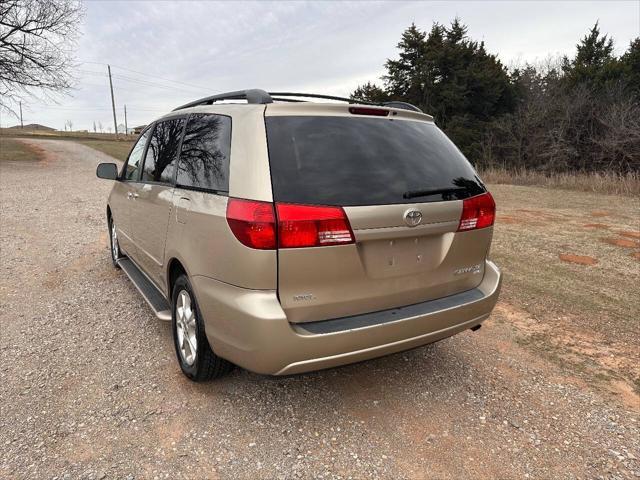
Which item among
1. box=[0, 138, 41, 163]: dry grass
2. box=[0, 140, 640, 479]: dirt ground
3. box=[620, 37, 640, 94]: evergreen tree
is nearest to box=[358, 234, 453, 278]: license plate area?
box=[0, 140, 640, 479]: dirt ground

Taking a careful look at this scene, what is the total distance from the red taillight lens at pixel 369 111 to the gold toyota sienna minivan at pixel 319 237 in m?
0.01

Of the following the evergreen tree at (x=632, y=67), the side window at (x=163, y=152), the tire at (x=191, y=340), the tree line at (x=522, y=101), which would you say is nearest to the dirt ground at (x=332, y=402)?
the tire at (x=191, y=340)

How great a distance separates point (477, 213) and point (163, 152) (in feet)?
8.00

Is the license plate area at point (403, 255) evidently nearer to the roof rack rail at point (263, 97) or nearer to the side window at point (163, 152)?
the roof rack rail at point (263, 97)

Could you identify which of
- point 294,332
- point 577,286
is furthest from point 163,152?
point 577,286

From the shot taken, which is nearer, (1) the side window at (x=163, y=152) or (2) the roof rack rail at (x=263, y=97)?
(2) the roof rack rail at (x=263, y=97)

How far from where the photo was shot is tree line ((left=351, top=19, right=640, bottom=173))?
22641 millimetres

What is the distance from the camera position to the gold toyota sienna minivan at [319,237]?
217cm

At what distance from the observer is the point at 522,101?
105 feet

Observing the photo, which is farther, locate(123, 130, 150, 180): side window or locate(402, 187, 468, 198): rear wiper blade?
locate(123, 130, 150, 180): side window

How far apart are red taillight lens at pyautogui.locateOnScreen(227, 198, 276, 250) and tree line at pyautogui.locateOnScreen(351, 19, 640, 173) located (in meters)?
23.4

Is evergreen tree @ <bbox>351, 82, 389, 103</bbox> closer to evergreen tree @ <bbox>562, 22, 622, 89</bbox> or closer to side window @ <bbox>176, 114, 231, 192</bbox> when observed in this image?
evergreen tree @ <bbox>562, 22, 622, 89</bbox>

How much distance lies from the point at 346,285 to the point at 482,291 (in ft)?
3.68

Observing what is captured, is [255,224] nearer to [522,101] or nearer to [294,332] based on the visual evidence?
[294,332]
